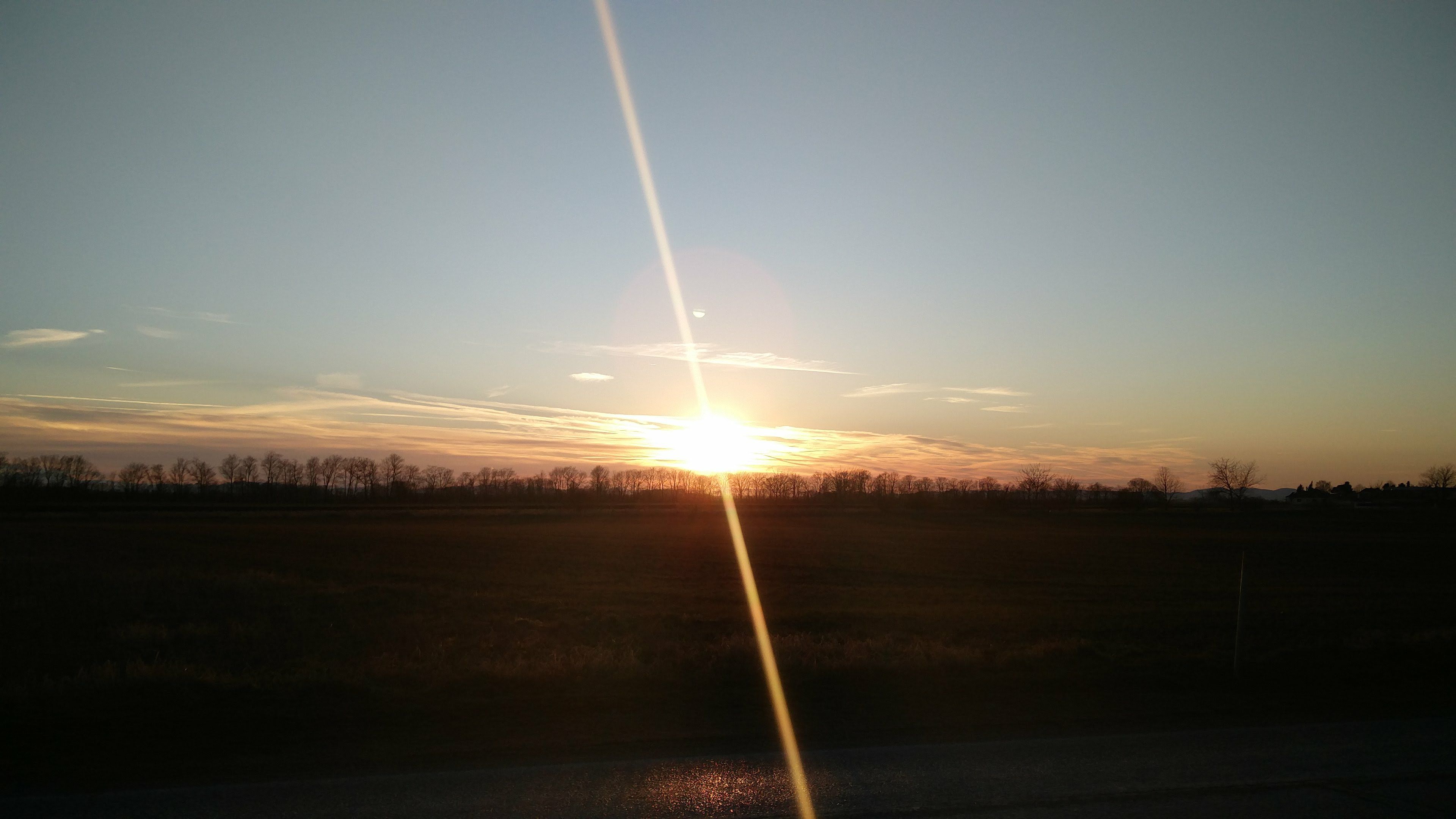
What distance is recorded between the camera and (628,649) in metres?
13.9

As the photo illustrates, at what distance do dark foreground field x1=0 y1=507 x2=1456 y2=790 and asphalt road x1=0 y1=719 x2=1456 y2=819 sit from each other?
1.71 feet

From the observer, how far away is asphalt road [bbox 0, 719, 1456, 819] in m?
5.38

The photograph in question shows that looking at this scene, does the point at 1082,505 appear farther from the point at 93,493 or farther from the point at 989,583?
the point at 93,493

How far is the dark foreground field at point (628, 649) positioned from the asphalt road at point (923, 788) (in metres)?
0.52

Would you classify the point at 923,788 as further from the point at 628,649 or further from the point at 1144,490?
the point at 1144,490

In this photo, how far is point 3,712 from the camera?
26.0 ft

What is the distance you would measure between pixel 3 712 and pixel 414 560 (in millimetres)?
36507

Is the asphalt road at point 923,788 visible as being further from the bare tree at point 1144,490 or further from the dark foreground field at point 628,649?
the bare tree at point 1144,490

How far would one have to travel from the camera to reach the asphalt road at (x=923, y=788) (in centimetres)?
538

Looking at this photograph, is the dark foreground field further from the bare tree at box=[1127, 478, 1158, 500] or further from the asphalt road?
the bare tree at box=[1127, 478, 1158, 500]

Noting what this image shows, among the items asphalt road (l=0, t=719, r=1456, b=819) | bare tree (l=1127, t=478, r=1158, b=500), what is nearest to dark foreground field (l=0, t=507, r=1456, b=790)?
asphalt road (l=0, t=719, r=1456, b=819)

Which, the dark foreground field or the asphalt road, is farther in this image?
the dark foreground field

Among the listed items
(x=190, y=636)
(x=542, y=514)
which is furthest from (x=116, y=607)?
(x=542, y=514)

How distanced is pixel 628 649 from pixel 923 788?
8.74 meters
